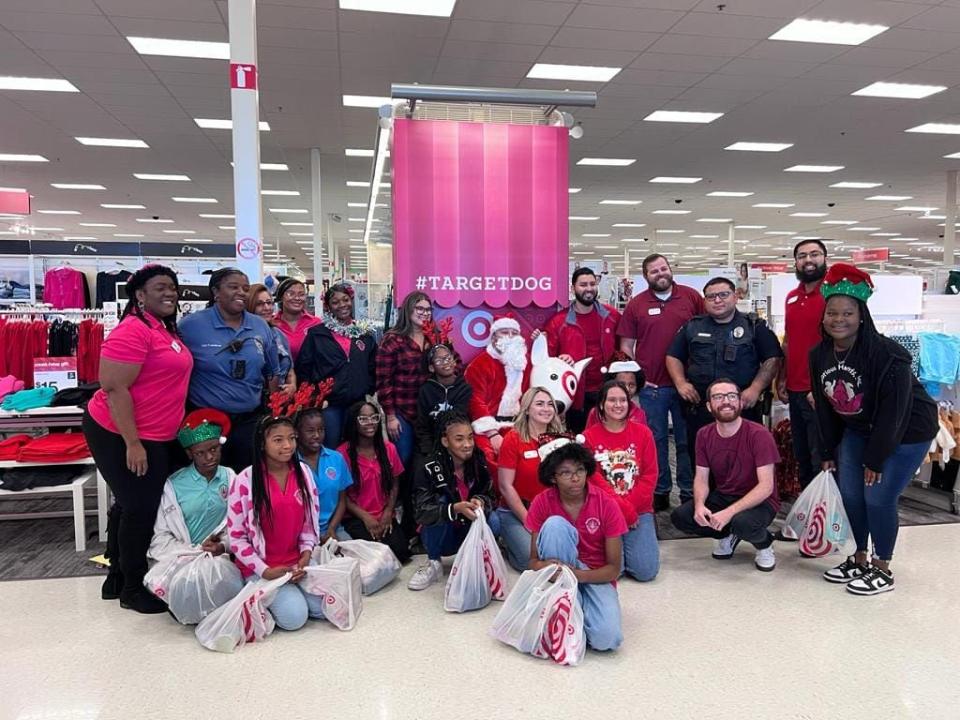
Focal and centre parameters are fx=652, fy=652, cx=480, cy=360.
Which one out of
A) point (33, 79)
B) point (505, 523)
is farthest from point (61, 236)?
point (505, 523)

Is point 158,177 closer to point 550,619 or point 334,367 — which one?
point 334,367

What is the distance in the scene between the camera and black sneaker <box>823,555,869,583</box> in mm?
3176

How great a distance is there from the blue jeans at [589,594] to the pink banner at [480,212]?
1.75 meters

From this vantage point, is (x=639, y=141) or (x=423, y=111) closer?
(x=423, y=111)

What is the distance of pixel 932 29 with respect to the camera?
5.80 meters

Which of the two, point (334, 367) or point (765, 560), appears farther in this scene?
point (334, 367)

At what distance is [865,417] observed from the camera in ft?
9.91

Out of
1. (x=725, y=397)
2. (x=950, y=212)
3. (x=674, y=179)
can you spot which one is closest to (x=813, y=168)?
(x=674, y=179)

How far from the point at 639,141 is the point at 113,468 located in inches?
337

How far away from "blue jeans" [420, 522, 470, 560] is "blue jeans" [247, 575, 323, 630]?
2.24 ft

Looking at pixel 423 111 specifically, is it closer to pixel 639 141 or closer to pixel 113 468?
pixel 113 468

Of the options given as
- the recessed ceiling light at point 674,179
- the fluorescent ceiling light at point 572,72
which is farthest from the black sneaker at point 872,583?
the recessed ceiling light at point 674,179

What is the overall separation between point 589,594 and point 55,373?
3.71 meters

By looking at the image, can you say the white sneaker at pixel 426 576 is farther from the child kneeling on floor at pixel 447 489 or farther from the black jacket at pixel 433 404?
the black jacket at pixel 433 404
